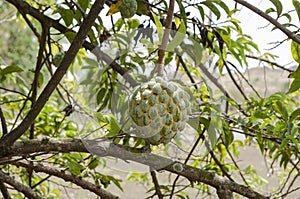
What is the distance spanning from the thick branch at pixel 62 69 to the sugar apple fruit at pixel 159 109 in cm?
10

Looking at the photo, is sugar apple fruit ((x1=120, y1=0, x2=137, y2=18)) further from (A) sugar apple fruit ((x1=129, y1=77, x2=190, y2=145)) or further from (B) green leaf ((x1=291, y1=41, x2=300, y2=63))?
(B) green leaf ((x1=291, y1=41, x2=300, y2=63))

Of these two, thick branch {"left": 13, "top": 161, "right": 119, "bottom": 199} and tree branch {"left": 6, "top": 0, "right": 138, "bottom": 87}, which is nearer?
tree branch {"left": 6, "top": 0, "right": 138, "bottom": 87}

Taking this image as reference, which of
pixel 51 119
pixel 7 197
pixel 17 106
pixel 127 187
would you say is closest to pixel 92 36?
pixel 7 197

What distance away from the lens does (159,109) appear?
0.42 m

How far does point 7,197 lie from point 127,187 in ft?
3.16

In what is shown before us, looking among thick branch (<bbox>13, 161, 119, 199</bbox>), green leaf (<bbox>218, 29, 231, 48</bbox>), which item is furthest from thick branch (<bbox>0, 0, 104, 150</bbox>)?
green leaf (<bbox>218, 29, 231, 48</bbox>)

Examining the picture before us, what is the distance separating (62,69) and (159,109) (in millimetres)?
155

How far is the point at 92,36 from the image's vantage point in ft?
2.43

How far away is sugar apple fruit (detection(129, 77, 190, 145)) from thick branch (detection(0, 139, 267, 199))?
0.11 meters

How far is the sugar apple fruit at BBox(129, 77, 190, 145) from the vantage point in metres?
0.42

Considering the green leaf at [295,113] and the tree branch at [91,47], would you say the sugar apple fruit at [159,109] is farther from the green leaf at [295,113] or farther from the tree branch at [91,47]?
the green leaf at [295,113]

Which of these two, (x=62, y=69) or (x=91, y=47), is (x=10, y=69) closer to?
(x=91, y=47)

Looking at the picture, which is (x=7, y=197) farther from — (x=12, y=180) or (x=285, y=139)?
(x=285, y=139)

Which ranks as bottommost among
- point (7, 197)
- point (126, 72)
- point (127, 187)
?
point (127, 187)
